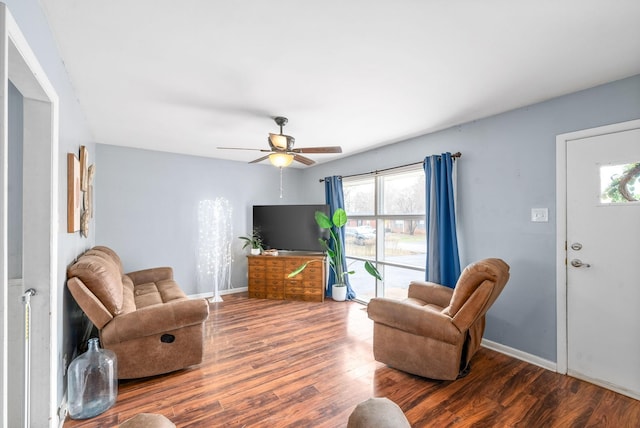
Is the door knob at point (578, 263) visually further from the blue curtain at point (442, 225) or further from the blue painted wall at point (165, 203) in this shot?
the blue painted wall at point (165, 203)

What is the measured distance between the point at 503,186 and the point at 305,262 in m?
2.90

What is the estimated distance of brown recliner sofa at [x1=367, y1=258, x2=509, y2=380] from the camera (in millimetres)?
2150

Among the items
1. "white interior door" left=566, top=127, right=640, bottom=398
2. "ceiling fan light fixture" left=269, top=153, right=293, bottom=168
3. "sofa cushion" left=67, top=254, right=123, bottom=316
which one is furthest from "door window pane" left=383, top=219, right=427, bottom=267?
"sofa cushion" left=67, top=254, right=123, bottom=316

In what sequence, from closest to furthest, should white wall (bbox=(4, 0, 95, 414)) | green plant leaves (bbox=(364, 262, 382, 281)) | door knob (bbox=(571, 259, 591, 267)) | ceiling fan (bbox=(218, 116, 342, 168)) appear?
white wall (bbox=(4, 0, 95, 414))
door knob (bbox=(571, 259, 591, 267))
ceiling fan (bbox=(218, 116, 342, 168))
green plant leaves (bbox=(364, 262, 382, 281))

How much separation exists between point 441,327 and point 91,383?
260 centimetres

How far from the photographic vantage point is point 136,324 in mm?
2268

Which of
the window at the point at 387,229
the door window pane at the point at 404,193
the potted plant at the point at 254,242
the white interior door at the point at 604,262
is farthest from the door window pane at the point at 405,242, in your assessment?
the potted plant at the point at 254,242

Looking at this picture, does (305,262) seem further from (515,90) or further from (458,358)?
(515,90)

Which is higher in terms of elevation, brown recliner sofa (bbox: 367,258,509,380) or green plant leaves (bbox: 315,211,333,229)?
green plant leaves (bbox: 315,211,333,229)

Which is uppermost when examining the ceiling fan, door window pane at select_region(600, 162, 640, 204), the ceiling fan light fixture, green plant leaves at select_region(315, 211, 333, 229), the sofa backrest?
the ceiling fan

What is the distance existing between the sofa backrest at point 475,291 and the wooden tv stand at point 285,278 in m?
2.57

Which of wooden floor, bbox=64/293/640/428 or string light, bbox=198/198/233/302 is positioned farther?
string light, bbox=198/198/233/302

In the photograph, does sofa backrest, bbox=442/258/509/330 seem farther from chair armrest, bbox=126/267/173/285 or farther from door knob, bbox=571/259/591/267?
chair armrest, bbox=126/267/173/285

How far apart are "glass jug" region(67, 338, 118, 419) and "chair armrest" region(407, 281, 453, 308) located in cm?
281
